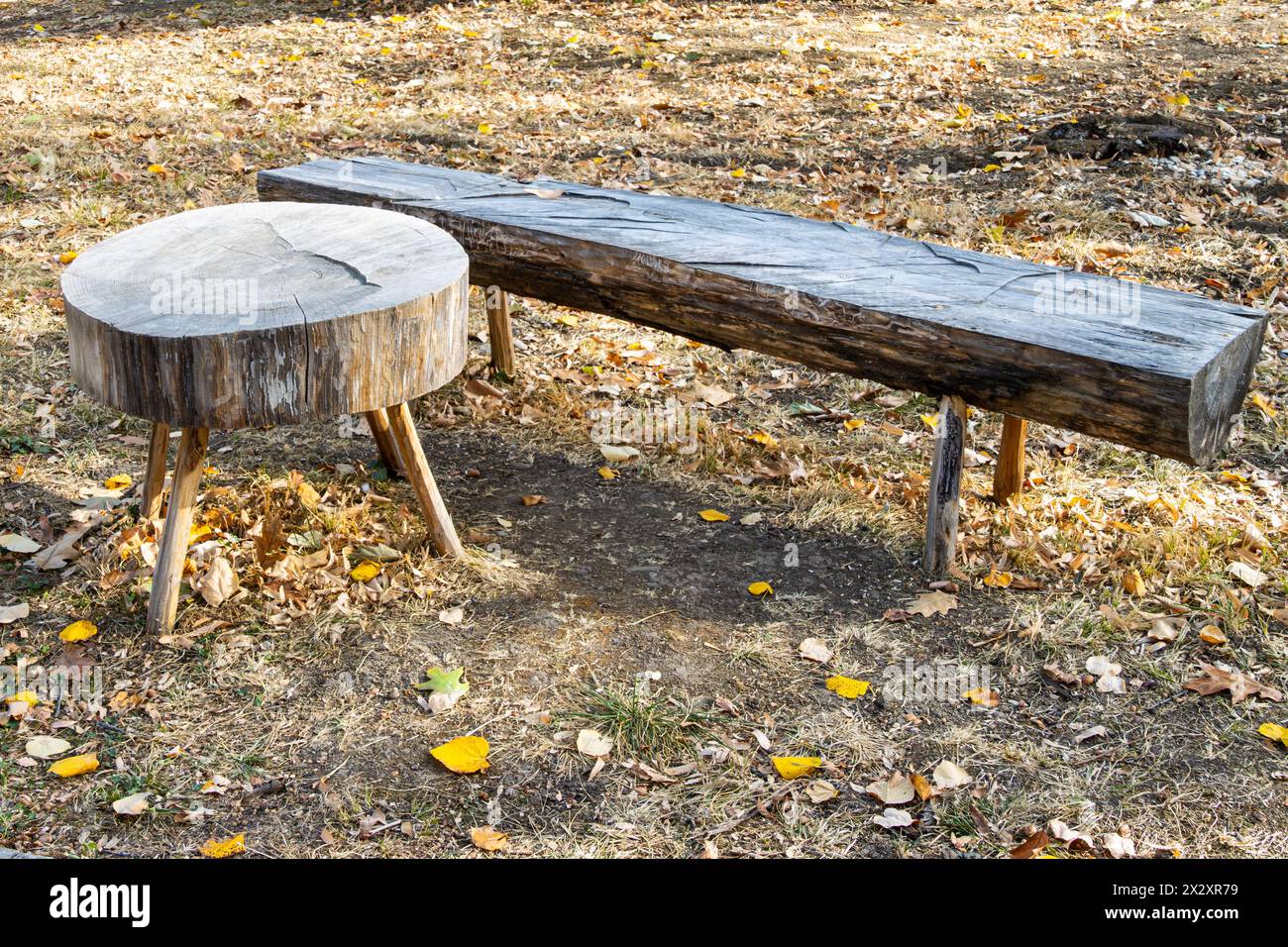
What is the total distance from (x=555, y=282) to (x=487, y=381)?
0.73 metres

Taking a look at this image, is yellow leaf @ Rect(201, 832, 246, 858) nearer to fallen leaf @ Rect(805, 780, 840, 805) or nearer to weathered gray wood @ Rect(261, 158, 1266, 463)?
fallen leaf @ Rect(805, 780, 840, 805)

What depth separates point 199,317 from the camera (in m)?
2.55

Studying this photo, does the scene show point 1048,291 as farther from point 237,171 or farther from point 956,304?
point 237,171

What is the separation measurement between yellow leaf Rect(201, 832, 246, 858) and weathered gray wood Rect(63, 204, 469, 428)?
888mm

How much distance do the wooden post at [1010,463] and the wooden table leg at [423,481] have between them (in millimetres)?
1557

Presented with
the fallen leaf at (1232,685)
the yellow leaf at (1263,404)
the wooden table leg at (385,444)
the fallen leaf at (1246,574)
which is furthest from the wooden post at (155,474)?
the yellow leaf at (1263,404)

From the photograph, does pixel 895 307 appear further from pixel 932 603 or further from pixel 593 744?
pixel 593 744

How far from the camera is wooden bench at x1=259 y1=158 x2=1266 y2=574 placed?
269cm

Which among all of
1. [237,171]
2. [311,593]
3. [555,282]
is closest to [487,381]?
[555,282]

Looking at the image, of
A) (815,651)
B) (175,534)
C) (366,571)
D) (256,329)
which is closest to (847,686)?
(815,651)

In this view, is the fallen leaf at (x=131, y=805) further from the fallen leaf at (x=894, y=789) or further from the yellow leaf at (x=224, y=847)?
the fallen leaf at (x=894, y=789)

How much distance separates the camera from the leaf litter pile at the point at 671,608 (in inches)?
94.9

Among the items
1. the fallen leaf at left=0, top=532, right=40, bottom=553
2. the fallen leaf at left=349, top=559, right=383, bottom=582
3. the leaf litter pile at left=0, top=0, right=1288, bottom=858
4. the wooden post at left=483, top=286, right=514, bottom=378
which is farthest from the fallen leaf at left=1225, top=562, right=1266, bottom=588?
the fallen leaf at left=0, top=532, right=40, bottom=553

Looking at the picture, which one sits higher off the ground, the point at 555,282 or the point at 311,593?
the point at 555,282
